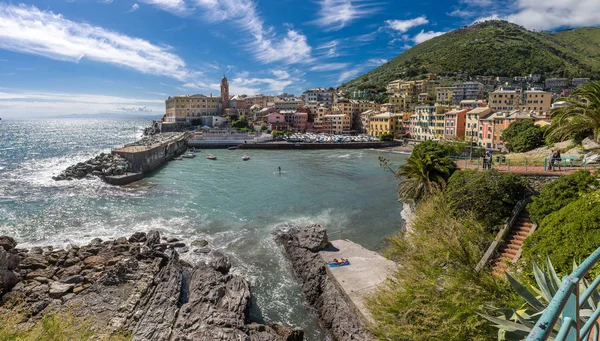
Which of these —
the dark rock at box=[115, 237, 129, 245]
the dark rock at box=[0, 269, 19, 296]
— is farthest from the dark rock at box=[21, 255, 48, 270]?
the dark rock at box=[115, 237, 129, 245]

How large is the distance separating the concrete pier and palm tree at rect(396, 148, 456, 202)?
5.40m

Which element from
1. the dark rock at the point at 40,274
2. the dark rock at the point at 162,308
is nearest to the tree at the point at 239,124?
the dark rock at the point at 40,274

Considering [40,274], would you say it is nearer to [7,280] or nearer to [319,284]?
[7,280]

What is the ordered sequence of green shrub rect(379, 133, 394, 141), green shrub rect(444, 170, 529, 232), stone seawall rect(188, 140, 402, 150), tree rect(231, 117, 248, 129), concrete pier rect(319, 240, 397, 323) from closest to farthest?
concrete pier rect(319, 240, 397, 323), green shrub rect(444, 170, 529, 232), stone seawall rect(188, 140, 402, 150), green shrub rect(379, 133, 394, 141), tree rect(231, 117, 248, 129)

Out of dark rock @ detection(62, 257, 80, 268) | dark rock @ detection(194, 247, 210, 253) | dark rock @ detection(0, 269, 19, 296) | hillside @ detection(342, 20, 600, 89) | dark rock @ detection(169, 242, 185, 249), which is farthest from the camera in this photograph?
hillside @ detection(342, 20, 600, 89)

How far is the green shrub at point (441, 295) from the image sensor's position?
293 inches

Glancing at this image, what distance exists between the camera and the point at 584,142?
937 inches

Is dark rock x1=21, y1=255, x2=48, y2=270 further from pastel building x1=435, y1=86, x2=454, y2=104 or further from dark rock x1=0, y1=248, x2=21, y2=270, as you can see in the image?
pastel building x1=435, y1=86, x2=454, y2=104

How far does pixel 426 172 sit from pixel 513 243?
8.38 metres

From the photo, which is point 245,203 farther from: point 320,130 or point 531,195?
point 320,130

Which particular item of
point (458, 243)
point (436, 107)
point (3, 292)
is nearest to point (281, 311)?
point (458, 243)

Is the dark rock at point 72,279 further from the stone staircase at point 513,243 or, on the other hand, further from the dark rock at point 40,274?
the stone staircase at point 513,243

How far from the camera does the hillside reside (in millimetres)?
137500

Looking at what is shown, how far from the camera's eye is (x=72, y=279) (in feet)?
51.3
